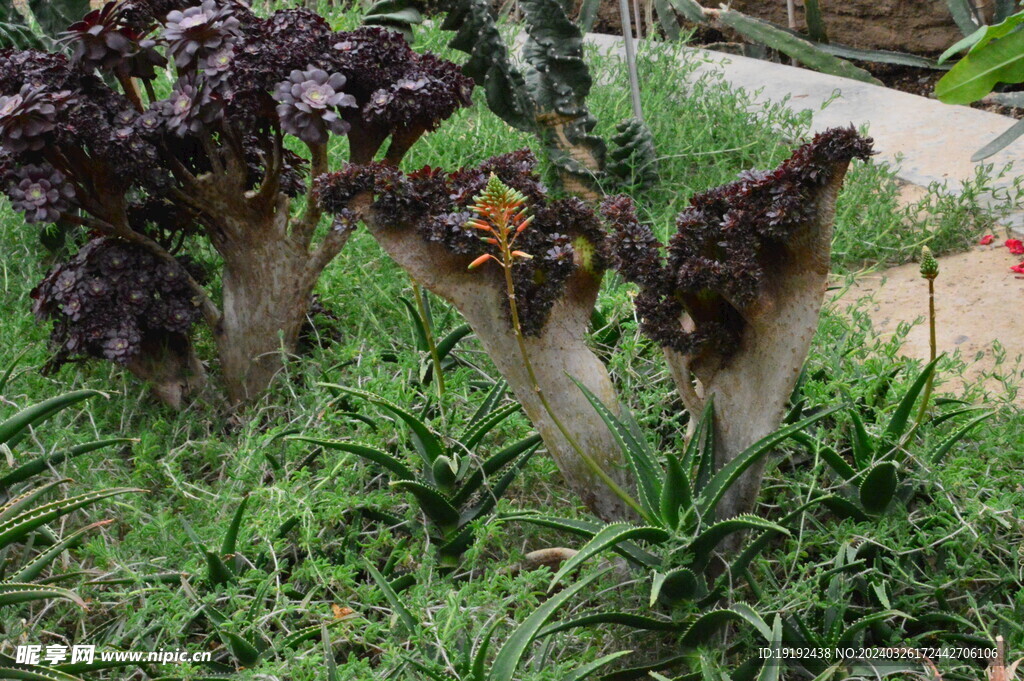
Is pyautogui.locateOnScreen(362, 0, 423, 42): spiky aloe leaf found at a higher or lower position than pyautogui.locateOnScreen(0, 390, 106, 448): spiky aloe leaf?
higher

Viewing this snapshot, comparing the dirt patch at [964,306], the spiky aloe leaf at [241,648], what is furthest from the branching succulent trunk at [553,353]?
the dirt patch at [964,306]

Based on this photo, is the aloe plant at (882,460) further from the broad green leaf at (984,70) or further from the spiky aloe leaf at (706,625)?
the broad green leaf at (984,70)

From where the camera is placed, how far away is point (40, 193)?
280 centimetres

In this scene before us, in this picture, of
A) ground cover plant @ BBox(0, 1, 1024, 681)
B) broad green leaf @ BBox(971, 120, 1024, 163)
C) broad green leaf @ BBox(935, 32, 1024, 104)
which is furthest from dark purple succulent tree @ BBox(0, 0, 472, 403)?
broad green leaf @ BBox(971, 120, 1024, 163)

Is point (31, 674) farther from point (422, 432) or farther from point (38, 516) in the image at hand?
point (422, 432)

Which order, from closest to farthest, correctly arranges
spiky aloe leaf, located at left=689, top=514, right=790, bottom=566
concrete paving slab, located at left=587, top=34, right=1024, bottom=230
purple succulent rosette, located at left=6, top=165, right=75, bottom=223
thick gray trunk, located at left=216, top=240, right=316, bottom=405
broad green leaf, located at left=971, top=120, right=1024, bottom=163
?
1. spiky aloe leaf, located at left=689, top=514, right=790, bottom=566
2. purple succulent rosette, located at left=6, top=165, right=75, bottom=223
3. thick gray trunk, located at left=216, top=240, right=316, bottom=405
4. broad green leaf, located at left=971, top=120, right=1024, bottom=163
5. concrete paving slab, located at left=587, top=34, right=1024, bottom=230

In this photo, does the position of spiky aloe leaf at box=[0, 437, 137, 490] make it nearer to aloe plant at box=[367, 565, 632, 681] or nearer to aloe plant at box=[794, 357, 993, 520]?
aloe plant at box=[367, 565, 632, 681]

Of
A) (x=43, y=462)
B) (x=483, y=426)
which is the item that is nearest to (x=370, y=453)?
(x=483, y=426)

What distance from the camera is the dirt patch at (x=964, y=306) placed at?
3.24 meters

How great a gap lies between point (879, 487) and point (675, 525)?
0.55 meters

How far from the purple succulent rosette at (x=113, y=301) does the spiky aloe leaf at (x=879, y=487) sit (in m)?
1.98

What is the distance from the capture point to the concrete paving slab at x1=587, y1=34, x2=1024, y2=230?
4457 millimetres

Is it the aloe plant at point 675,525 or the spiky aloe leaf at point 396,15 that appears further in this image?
the spiky aloe leaf at point 396,15

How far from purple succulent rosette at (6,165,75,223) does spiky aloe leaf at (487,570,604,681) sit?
1.84 metres
